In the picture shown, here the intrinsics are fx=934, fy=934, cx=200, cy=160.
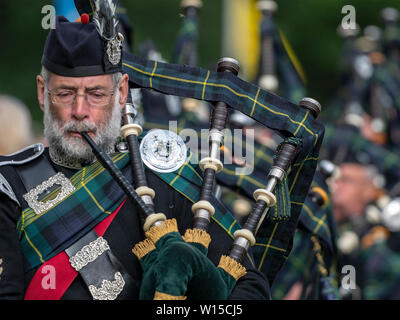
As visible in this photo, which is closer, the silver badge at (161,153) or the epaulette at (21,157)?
the epaulette at (21,157)

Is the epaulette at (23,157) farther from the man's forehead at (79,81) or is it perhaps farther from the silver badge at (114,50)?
the silver badge at (114,50)

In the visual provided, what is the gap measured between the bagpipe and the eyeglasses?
15cm

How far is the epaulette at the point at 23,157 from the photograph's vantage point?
396 cm

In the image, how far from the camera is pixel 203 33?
15516 millimetres

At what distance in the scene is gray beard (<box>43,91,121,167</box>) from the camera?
386 centimetres

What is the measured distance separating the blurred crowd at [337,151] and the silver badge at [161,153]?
3.31 feet

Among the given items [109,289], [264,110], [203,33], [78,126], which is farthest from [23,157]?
[203,33]

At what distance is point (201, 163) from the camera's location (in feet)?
13.1

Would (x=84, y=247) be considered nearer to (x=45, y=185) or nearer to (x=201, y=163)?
(x=45, y=185)

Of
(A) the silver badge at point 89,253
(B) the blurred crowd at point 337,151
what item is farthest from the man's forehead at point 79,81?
Result: (B) the blurred crowd at point 337,151

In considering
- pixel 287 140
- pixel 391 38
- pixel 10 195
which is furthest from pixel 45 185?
pixel 391 38

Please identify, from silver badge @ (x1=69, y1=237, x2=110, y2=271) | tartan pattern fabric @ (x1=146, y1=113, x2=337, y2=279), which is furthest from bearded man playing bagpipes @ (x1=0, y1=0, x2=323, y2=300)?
tartan pattern fabric @ (x1=146, y1=113, x2=337, y2=279)

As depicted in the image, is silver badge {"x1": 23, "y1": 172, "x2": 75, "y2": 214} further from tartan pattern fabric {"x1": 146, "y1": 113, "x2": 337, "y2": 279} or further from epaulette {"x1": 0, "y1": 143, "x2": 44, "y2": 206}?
tartan pattern fabric {"x1": 146, "y1": 113, "x2": 337, "y2": 279}

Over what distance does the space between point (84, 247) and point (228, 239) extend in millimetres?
612
